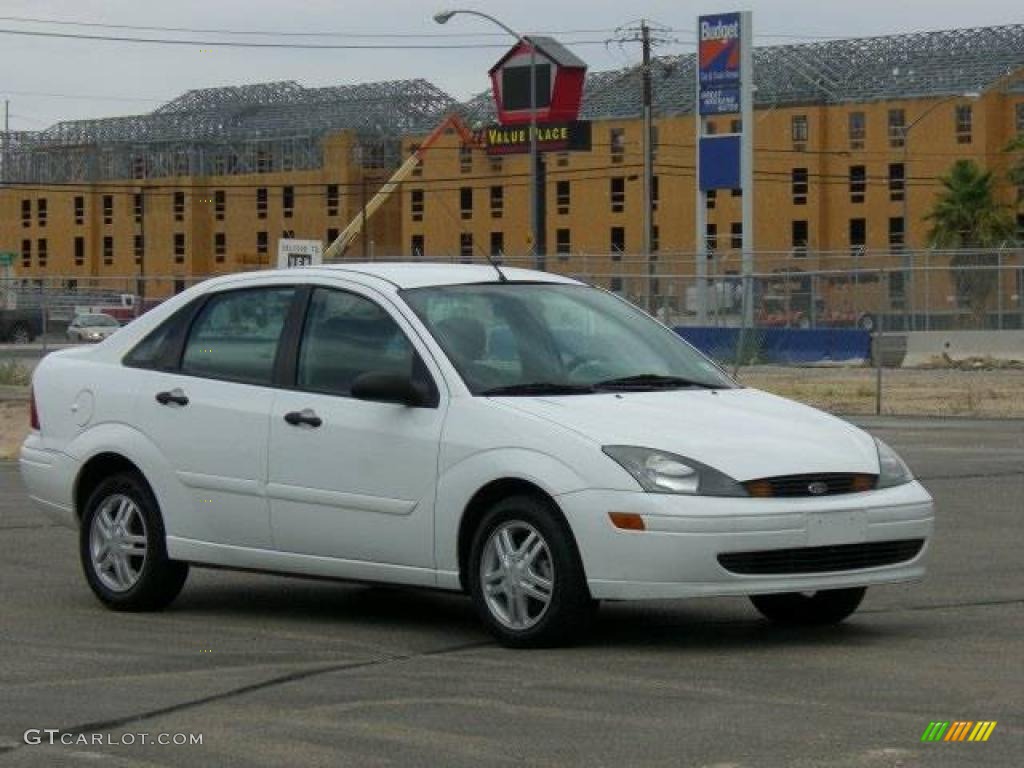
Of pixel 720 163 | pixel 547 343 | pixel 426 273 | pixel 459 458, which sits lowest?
pixel 459 458

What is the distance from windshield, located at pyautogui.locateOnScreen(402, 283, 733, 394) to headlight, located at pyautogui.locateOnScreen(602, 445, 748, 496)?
2.55 ft

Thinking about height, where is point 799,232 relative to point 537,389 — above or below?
above

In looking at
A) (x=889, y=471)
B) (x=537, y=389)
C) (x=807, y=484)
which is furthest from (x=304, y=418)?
(x=889, y=471)

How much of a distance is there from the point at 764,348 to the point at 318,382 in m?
33.6

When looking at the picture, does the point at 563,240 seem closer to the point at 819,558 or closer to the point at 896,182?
the point at 896,182

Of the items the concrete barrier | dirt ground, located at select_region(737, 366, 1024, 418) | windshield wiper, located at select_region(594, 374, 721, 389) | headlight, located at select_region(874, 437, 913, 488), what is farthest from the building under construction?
headlight, located at select_region(874, 437, 913, 488)

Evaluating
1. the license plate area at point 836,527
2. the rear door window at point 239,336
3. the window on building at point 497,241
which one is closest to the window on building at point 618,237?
the window on building at point 497,241

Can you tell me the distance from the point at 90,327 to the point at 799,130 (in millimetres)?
32795

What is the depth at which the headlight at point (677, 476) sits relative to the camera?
8391mm

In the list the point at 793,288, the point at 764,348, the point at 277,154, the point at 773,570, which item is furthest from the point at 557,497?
the point at 277,154

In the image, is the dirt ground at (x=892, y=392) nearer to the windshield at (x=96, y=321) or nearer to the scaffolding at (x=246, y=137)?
the windshield at (x=96, y=321)

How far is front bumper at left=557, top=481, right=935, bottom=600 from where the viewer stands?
833 centimetres

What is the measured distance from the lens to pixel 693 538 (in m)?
8.30

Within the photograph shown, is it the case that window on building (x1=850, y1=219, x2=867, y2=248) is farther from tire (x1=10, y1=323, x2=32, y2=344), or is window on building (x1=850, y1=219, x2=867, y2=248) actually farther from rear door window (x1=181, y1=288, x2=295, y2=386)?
rear door window (x1=181, y1=288, x2=295, y2=386)
